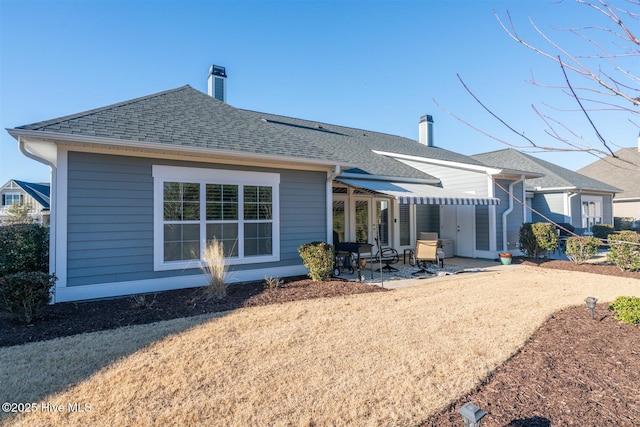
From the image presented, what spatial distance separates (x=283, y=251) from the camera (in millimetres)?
11023

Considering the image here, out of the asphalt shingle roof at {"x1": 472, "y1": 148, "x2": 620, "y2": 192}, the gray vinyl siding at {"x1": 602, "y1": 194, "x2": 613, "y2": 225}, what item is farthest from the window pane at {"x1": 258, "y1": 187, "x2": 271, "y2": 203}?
the gray vinyl siding at {"x1": 602, "y1": 194, "x2": 613, "y2": 225}

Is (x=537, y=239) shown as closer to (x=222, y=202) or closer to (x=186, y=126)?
(x=222, y=202)

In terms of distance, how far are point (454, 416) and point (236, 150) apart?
27.3 ft

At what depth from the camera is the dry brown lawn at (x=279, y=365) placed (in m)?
3.71

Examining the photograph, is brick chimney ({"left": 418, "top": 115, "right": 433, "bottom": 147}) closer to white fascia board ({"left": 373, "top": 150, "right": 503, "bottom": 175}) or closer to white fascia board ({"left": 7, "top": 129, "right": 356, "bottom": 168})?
white fascia board ({"left": 373, "top": 150, "right": 503, "bottom": 175})

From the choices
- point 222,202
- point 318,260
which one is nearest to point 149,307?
point 222,202

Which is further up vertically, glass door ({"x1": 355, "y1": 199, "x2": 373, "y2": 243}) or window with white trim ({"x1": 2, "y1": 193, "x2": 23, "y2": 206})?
window with white trim ({"x1": 2, "y1": 193, "x2": 23, "y2": 206})

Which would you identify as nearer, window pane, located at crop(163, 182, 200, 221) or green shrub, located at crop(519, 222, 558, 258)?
window pane, located at crop(163, 182, 200, 221)

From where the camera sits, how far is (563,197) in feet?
72.8

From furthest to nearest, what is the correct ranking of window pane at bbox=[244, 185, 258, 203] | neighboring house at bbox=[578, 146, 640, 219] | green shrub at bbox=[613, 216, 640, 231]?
neighboring house at bbox=[578, 146, 640, 219] → green shrub at bbox=[613, 216, 640, 231] → window pane at bbox=[244, 185, 258, 203]

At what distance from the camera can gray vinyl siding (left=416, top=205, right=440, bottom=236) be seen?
1772 centimetres

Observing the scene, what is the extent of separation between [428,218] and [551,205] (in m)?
10.9

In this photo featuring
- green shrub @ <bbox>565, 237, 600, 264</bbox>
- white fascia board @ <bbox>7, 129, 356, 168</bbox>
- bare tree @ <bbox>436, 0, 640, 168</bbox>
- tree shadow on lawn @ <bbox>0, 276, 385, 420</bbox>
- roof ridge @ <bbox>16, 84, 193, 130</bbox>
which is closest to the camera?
bare tree @ <bbox>436, 0, 640, 168</bbox>

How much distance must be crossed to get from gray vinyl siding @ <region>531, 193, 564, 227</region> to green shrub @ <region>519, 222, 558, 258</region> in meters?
8.03
